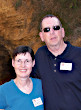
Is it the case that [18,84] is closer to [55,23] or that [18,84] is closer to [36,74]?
[36,74]

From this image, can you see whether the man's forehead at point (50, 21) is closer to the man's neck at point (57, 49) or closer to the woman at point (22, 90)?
the man's neck at point (57, 49)

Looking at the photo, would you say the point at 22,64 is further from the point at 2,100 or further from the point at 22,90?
the point at 2,100

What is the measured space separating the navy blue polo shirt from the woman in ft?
0.77

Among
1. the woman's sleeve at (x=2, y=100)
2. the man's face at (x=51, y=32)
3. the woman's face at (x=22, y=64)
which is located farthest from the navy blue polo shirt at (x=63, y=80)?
the woman's sleeve at (x=2, y=100)

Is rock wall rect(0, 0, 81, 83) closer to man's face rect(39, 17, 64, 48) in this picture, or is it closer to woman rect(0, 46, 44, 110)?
man's face rect(39, 17, 64, 48)

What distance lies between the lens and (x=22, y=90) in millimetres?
1928

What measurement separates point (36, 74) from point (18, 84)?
0.54 meters

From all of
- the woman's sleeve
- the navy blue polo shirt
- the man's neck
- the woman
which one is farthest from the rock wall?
the woman's sleeve

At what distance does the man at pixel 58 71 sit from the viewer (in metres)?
2.16

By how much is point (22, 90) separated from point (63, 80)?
23.5 inches

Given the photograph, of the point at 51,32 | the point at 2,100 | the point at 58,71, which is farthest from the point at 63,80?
the point at 2,100

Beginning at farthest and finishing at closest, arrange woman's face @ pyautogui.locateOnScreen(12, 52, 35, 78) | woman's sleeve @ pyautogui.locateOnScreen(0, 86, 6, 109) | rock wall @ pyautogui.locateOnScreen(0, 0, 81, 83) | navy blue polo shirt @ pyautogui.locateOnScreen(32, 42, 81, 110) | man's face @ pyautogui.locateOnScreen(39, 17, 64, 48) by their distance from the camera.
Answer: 1. rock wall @ pyautogui.locateOnScreen(0, 0, 81, 83)
2. man's face @ pyautogui.locateOnScreen(39, 17, 64, 48)
3. navy blue polo shirt @ pyautogui.locateOnScreen(32, 42, 81, 110)
4. woman's face @ pyautogui.locateOnScreen(12, 52, 35, 78)
5. woman's sleeve @ pyautogui.locateOnScreen(0, 86, 6, 109)

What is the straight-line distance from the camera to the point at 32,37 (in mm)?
7332

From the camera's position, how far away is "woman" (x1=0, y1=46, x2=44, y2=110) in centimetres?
182
